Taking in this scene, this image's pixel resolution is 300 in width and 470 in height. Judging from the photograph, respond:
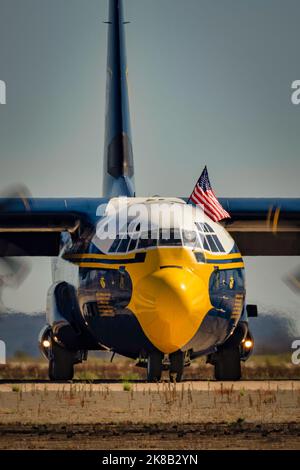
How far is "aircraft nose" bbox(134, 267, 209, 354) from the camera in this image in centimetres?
2452

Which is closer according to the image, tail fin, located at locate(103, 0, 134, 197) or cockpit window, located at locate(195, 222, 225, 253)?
cockpit window, located at locate(195, 222, 225, 253)

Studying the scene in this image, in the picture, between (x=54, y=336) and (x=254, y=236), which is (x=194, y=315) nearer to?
(x=54, y=336)

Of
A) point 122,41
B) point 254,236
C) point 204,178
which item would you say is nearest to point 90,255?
point 204,178

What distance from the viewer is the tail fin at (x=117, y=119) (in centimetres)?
3544

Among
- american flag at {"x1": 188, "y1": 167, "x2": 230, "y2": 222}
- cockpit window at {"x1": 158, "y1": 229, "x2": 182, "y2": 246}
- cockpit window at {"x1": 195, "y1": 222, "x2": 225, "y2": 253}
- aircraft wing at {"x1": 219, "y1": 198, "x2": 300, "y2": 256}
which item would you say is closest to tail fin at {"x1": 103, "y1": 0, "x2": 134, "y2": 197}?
aircraft wing at {"x1": 219, "y1": 198, "x2": 300, "y2": 256}

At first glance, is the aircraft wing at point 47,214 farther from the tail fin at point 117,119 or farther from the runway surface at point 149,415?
the runway surface at point 149,415

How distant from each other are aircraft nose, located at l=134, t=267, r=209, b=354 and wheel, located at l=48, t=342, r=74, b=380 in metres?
5.80

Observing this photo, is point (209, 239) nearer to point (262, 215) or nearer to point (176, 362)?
point (176, 362)

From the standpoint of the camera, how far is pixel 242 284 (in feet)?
91.5

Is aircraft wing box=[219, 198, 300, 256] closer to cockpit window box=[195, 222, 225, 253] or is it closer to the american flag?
the american flag

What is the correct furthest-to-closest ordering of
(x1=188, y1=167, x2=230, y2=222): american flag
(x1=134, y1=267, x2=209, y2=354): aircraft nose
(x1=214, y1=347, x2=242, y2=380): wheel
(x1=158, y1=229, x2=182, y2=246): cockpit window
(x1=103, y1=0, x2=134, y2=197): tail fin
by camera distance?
(x1=103, y1=0, x2=134, y2=197): tail fin, (x1=214, y1=347, x2=242, y2=380): wheel, (x1=188, y1=167, x2=230, y2=222): american flag, (x1=158, y1=229, x2=182, y2=246): cockpit window, (x1=134, y1=267, x2=209, y2=354): aircraft nose

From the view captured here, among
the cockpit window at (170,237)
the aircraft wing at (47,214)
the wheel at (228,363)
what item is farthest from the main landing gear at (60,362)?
the cockpit window at (170,237)

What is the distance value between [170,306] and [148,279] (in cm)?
88

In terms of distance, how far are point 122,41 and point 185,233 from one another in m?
15.4
